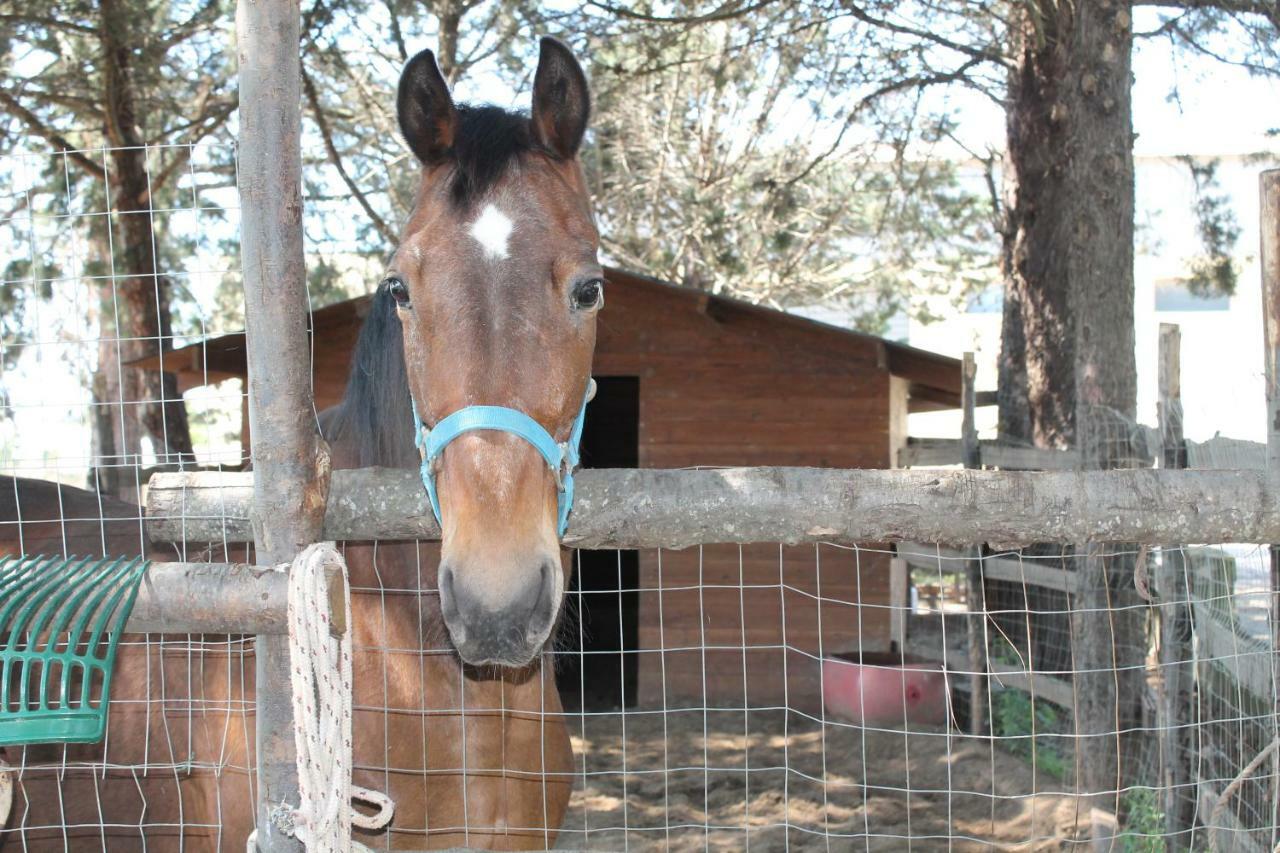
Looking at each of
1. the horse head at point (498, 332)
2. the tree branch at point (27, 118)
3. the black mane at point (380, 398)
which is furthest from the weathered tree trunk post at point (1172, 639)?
the tree branch at point (27, 118)

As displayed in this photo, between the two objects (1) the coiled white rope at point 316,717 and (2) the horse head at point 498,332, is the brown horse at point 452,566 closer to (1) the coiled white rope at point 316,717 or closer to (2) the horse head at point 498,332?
(2) the horse head at point 498,332

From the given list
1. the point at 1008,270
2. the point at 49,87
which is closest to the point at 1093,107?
the point at 1008,270

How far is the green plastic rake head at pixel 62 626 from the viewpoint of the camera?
1.61 meters

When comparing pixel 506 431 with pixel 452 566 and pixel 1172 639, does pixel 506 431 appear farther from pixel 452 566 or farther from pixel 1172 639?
pixel 1172 639

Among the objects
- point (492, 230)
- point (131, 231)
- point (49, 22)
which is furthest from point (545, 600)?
point (131, 231)

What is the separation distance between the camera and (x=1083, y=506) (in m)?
1.90

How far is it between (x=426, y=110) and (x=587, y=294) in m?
0.60

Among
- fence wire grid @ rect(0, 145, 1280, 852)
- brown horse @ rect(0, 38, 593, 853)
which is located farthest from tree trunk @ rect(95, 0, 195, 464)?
brown horse @ rect(0, 38, 593, 853)

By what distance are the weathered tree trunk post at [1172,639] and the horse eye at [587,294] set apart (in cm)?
326

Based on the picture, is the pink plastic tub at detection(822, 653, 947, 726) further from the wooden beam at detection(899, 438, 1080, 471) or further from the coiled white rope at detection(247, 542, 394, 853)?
the coiled white rope at detection(247, 542, 394, 853)

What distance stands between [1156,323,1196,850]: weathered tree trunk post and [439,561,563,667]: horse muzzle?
3541mm

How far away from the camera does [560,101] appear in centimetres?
221

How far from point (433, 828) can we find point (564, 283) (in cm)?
126

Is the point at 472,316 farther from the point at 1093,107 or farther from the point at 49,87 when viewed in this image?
the point at 49,87
